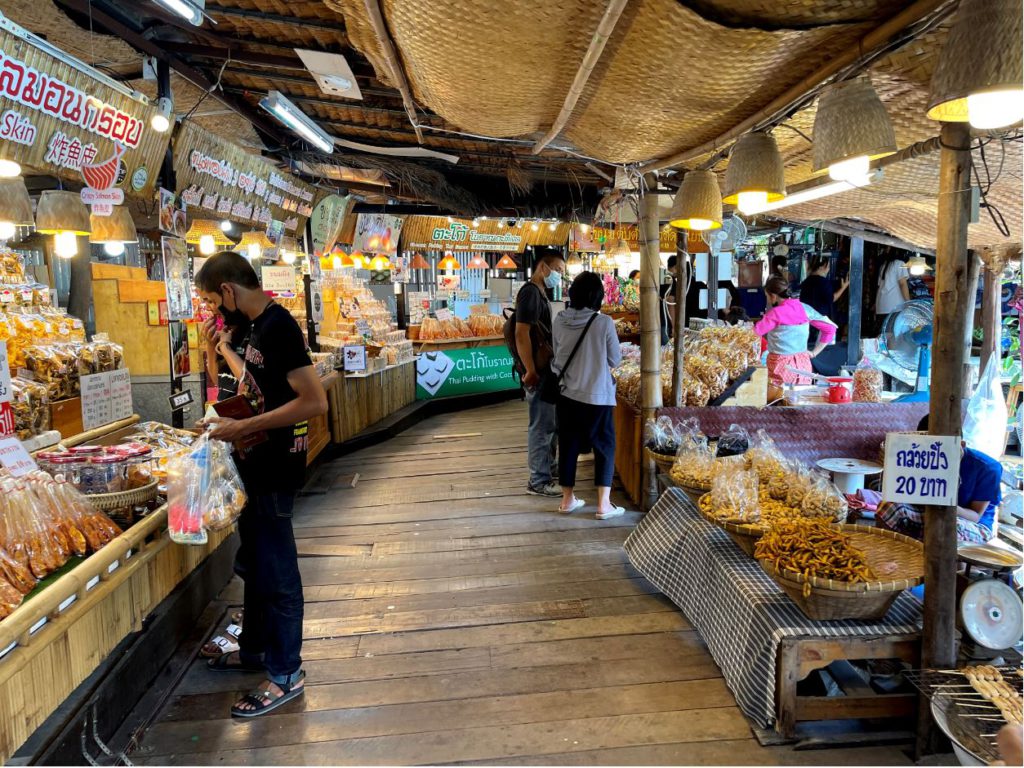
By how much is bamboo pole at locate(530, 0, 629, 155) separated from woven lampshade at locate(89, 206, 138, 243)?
3786mm

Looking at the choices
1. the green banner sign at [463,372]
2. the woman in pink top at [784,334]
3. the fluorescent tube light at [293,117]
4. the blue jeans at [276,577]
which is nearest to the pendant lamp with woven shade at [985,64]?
the blue jeans at [276,577]

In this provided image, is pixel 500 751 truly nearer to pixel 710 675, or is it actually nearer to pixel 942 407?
pixel 710 675

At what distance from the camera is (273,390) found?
2.88 meters

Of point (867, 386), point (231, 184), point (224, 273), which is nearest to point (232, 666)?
point (224, 273)

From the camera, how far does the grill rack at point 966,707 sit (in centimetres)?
202

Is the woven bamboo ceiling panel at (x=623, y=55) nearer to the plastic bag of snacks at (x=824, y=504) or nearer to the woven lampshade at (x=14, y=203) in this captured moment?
the plastic bag of snacks at (x=824, y=504)

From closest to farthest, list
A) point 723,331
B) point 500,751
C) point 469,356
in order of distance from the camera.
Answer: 1. point 500,751
2. point 723,331
3. point 469,356

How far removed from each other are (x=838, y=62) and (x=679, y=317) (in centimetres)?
293

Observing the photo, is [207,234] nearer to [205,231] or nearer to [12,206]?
[205,231]

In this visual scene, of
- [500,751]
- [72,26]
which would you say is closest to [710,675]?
[500,751]

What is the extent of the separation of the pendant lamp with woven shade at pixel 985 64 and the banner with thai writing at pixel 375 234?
9929 mm

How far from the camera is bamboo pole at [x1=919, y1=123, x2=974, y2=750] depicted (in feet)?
7.38

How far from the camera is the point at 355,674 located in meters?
3.19

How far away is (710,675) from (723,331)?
12.0 ft
